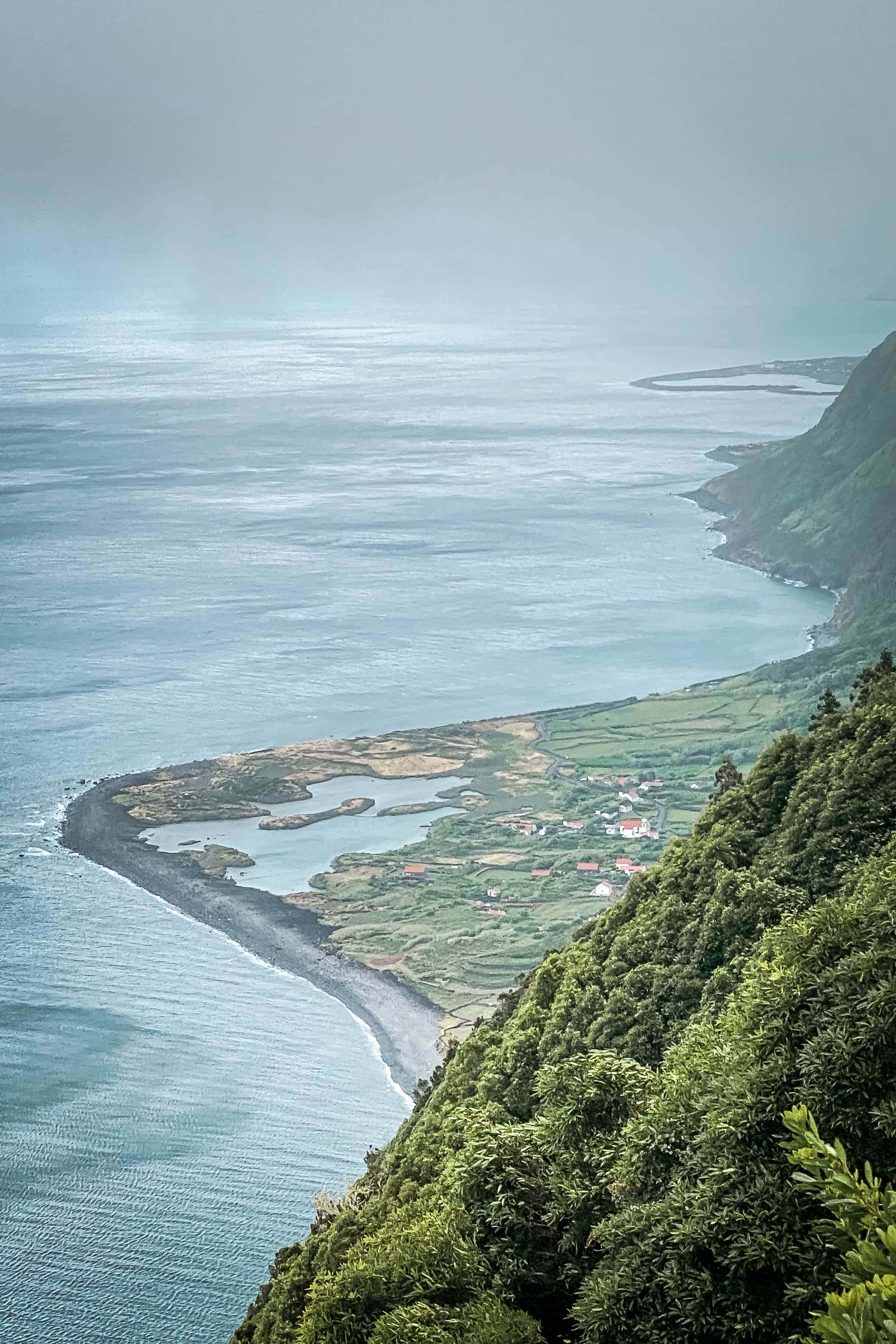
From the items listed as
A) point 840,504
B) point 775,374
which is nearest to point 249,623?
point 840,504

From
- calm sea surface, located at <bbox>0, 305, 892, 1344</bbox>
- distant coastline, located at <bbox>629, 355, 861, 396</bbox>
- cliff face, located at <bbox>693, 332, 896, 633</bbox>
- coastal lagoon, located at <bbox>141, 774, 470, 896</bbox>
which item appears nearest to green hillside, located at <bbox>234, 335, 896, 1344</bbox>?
calm sea surface, located at <bbox>0, 305, 892, 1344</bbox>

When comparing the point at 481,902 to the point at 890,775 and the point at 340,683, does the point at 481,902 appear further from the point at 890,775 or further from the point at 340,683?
the point at 890,775

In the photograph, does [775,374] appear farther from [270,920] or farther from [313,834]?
[270,920]

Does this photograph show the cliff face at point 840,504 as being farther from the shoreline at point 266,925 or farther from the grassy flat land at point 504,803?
the shoreline at point 266,925

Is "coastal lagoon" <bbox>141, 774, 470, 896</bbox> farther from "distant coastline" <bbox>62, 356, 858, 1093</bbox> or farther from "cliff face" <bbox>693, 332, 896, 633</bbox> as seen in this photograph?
"cliff face" <bbox>693, 332, 896, 633</bbox>

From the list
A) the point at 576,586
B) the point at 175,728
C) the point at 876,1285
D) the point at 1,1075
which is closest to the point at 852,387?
the point at 576,586

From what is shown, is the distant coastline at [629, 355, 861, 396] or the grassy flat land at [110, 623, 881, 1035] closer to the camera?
the grassy flat land at [110, 623, 881, 1035]
